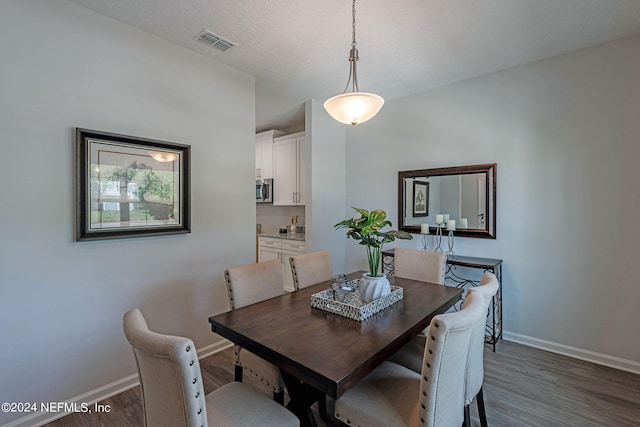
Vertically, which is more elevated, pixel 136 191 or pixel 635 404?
pixel 136 191

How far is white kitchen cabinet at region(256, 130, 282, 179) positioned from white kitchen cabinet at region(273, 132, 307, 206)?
11 cm

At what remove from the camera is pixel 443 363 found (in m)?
1.10

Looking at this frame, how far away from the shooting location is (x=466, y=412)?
153cm

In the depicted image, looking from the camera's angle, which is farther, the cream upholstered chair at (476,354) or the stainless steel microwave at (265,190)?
the stainless steel microwave at (265,190)

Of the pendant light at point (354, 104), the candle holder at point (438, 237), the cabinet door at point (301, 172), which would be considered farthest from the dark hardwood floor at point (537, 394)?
the cabinet door at point (301, 172)

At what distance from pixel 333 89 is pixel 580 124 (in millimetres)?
2398

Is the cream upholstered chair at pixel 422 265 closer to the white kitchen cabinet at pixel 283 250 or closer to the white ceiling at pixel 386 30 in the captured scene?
the white kitchen cabinet at pixel 283 250

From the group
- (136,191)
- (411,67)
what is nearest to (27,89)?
(136,191)

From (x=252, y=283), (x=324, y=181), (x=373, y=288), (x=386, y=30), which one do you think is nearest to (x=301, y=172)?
(x=324, y=181)

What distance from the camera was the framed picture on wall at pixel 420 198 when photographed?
354 centimetres

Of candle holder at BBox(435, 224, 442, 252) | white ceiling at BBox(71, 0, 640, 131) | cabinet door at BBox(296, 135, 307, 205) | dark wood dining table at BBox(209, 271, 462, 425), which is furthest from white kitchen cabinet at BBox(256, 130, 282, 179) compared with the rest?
dark wood dining table at BBox(209, 271, 462, 425)

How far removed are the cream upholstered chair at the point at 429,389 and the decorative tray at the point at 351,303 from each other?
30cm

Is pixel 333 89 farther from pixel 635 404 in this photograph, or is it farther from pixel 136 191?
pixel 635 404

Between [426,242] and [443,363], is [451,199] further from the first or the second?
[443,363]
